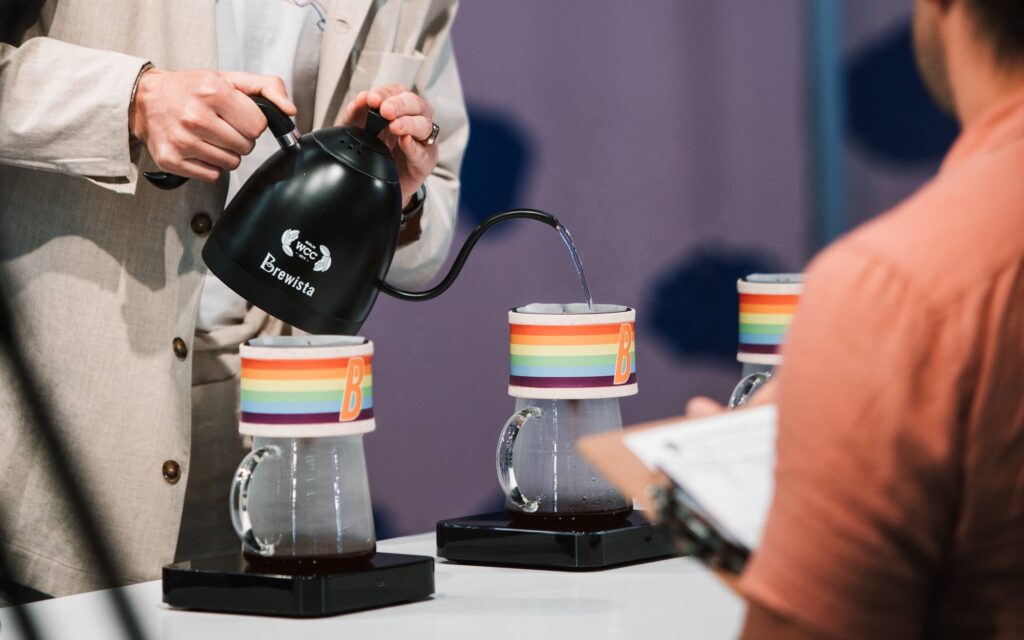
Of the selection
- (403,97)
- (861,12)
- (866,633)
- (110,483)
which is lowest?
(110,483)

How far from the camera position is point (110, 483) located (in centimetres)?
152

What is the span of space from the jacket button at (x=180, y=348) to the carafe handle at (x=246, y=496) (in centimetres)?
51

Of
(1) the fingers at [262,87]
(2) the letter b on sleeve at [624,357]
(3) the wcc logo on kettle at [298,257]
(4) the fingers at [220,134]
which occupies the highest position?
(1) the fingers at [262,87]

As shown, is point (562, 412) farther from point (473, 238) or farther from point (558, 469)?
point (473, 238)

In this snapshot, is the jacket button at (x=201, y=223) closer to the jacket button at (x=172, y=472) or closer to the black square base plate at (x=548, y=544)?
the jacket button at (x=172, y=472)

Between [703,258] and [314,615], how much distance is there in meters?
2.05

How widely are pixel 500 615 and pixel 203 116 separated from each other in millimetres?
610

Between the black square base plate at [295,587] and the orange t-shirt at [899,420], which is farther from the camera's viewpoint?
the black square base plate at [295,587]

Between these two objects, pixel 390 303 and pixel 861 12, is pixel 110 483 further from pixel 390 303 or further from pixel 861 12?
pixel 861 12

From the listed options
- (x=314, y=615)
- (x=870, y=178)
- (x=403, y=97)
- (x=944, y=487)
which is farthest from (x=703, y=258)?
(x=944, y=487)

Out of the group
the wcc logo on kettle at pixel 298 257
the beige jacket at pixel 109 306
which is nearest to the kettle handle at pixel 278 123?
the wcc logo on kettle at pixel 298 257

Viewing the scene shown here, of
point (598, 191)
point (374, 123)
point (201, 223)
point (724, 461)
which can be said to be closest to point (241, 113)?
Answer: point (374, 123)

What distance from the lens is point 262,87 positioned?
4.30 feet

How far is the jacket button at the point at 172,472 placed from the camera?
5.00 feet
